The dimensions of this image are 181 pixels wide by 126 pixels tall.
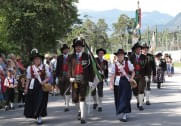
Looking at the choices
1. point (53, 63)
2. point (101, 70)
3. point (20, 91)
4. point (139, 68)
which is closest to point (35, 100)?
point (101, 70)


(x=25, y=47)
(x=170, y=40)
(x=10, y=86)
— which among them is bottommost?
(x=10, y=86)

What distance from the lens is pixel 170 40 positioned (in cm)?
17225

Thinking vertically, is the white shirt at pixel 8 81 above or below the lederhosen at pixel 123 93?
above

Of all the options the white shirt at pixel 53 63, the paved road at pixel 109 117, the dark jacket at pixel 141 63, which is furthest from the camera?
the white shirt at pixel 53 63

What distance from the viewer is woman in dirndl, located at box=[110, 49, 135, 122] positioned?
10.9 metres

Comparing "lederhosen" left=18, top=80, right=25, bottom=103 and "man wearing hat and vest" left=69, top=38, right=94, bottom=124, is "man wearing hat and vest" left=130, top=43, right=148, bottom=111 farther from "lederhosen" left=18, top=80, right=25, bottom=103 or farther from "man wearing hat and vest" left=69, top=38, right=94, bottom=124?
"lederhosen" left=18, top=80, right=25, bottom=103

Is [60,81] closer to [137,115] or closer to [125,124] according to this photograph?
[137,115]

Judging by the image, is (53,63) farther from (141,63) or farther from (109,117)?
(109,117)

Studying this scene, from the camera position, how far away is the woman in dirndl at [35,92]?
422 inches

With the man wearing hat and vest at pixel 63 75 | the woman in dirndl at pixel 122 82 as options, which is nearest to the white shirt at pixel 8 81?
the man wearing hat and vest at pixel 63 75

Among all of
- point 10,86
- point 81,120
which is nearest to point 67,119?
point 81,120

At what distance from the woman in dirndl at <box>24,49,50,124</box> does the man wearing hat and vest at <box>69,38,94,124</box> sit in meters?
0.72

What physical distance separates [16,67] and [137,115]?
583 cm

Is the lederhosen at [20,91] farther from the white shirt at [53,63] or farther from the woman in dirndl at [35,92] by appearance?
the woman in dirndl at [35,92]
